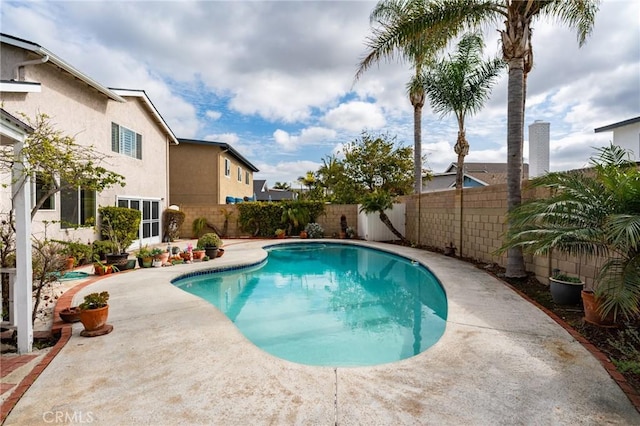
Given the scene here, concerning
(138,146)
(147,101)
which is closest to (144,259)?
(138,146)

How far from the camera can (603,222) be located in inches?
176

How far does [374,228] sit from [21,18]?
51.3ft

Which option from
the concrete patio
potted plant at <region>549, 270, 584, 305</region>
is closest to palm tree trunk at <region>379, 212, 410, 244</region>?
potted plant at <region>549, 270, 584, 305</region>

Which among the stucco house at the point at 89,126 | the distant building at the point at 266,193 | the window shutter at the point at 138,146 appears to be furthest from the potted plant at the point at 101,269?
the distant building at the point at 266,193

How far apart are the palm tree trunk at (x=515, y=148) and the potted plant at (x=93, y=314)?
28.2 feet

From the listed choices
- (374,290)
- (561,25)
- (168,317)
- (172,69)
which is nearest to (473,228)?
(374,290)

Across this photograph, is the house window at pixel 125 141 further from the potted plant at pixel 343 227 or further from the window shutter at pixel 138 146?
the potted plant at pixel 343 227

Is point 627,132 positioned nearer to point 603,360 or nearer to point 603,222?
point 603,222

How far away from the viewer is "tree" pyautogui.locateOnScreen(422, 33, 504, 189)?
13.8m

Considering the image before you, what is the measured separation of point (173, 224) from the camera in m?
17.2

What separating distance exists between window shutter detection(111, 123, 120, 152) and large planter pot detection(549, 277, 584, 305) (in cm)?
1470

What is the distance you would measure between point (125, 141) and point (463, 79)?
14.5 m

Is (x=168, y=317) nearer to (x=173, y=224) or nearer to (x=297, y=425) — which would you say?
(x=297, y=425)

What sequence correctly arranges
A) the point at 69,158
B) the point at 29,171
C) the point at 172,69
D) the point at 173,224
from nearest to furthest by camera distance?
the point at 29,171, the point at 69,158, the point at 172,69, the point at 173,224
